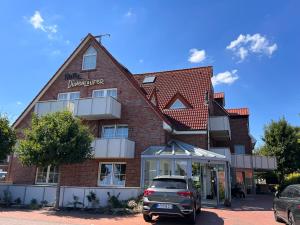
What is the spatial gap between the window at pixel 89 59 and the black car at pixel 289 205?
17.1 m

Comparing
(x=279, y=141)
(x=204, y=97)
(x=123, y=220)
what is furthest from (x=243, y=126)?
(x=123, y=220)

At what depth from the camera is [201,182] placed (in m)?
19.8

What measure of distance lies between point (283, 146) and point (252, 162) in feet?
26.4

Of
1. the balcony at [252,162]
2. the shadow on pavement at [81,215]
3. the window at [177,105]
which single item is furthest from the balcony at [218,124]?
the shadow on pavement at [81,215]

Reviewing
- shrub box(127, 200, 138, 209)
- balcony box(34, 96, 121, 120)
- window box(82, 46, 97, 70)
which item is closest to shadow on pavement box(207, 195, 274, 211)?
shrub box(127, 200, 138, 209)

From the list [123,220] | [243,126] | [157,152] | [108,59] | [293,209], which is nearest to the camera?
[293,209]

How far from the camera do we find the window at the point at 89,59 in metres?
24.7

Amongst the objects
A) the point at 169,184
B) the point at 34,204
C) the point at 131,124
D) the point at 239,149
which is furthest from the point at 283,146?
the point at 34,204

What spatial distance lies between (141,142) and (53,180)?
23.7 ft

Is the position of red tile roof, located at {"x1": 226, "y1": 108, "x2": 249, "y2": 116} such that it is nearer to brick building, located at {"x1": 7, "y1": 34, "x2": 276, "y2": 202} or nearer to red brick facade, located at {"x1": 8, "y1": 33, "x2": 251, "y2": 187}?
brick building, located at {"x1": 7, "y1": 34, "x2": 276, "y2": 202}

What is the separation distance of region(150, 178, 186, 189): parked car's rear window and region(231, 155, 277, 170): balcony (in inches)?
674

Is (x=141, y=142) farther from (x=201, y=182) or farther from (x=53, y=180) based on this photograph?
(x=53, y=180)

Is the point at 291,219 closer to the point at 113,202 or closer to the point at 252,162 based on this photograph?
the point at 113,202

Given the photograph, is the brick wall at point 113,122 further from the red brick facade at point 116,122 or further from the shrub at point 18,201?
the shrub at point 18,201
